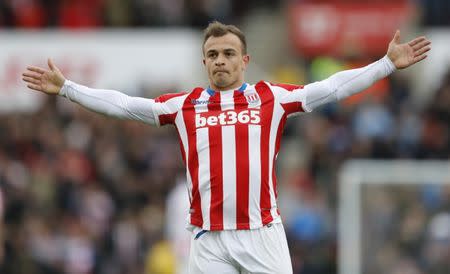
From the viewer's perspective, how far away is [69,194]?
58.6ft

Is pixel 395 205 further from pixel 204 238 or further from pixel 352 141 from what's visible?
pixel 204 238

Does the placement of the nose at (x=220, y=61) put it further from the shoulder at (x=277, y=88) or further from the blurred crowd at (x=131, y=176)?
the blurred crowd at (x=131, y=176)

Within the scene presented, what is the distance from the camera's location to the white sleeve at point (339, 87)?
28.8 ft

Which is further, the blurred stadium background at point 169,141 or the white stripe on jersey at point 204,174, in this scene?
the blurred stadium background at point 169,141

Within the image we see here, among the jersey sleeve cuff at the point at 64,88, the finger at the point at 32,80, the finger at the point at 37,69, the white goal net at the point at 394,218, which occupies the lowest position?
the white goal net at the point at 394,218

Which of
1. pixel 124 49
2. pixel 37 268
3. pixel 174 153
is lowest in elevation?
pixel 37 268

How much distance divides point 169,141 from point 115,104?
1001cm

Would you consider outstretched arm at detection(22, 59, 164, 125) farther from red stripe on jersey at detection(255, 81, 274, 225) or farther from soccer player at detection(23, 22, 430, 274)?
red stripe on jersey at detection(255, 81, 274, 225)

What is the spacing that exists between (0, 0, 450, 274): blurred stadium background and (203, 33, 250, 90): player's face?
539cm

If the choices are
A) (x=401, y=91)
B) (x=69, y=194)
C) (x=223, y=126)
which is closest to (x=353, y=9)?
(x=401, y=91)

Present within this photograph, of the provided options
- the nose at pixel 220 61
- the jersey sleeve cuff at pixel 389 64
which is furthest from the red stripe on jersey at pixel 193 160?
the jersey sleeve cuff at pixel 389 64

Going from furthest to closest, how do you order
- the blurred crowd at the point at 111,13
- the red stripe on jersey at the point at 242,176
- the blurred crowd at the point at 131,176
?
1. the blurred crowd at the point at 111,13
2. the blurred crowd at the point at 131,176
3. the red stripe on jersey at the point at 242,176

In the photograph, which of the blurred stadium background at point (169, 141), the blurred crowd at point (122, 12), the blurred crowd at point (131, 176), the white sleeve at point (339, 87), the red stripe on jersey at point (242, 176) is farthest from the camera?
the blurred crowd at point (122, 12)

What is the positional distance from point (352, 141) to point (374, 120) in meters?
0.43
